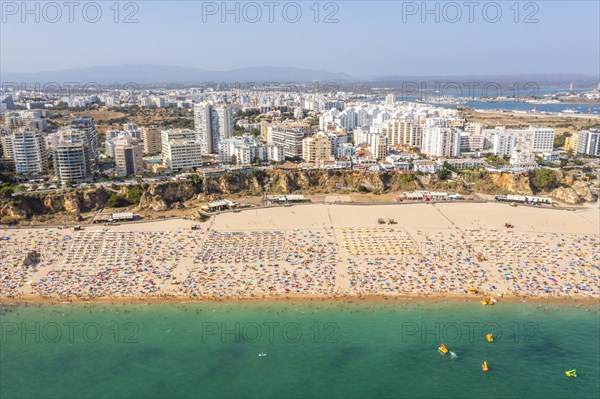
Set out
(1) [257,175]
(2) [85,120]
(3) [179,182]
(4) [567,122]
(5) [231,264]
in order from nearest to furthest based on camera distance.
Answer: (5) [231,264] → (3) [179,182] → (1) [257,175] → (2) [85,120] → (4) [567,122]

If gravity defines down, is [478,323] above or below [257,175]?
below

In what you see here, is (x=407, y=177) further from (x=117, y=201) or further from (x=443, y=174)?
(x=117, y=201)

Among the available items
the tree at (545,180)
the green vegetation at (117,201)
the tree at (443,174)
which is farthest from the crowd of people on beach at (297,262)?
the tree at (443,174)

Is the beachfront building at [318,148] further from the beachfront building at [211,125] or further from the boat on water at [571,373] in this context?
the boat on water at [571,373]

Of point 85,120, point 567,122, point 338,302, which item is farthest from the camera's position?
point 567,122

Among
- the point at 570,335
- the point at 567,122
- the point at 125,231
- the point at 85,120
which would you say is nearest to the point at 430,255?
the point at 570,335

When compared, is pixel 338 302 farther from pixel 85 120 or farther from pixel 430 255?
pixel 85 120

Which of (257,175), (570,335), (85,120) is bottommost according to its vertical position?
(570,335)

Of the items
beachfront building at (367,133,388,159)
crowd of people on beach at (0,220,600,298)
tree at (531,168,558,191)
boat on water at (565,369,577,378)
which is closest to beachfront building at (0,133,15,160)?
crowd of people on beach at (0,220,600,298)
